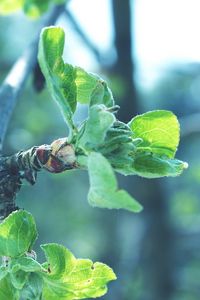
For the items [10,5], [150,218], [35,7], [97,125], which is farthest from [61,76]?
[150,218]

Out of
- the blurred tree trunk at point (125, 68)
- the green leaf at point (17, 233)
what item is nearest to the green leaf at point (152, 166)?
the green leaf at point (17, 233)

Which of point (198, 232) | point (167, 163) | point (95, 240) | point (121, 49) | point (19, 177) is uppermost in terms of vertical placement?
point (121, 49)

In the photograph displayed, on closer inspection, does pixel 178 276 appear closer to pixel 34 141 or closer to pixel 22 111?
pixel 34 141

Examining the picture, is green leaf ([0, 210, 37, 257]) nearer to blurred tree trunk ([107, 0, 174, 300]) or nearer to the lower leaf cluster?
the lower leaf cluster

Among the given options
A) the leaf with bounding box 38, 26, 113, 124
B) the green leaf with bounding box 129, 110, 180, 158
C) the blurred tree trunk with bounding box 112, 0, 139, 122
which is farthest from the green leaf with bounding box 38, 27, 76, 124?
the blurred tree trunk with bounding box 112, 0, 139, 122

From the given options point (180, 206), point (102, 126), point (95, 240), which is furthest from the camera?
point (95, 240)

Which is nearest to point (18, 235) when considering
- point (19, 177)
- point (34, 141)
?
point (19, 177)

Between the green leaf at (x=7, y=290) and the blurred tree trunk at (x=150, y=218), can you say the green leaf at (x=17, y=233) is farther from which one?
the blurred tree trunk at (x=150, y=218)

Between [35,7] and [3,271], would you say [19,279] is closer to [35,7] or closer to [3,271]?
[3,271]
